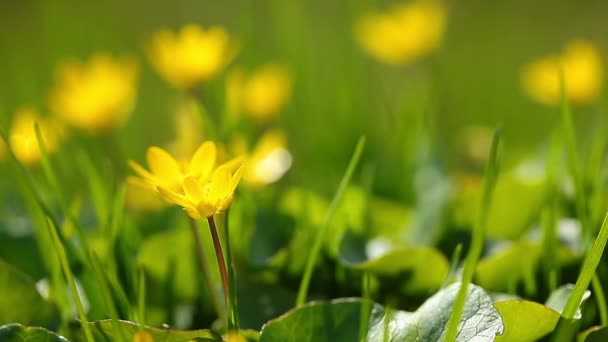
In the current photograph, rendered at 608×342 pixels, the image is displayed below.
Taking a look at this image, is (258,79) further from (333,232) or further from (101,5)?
(101,5)

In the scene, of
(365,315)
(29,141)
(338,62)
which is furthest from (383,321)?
(338,62)

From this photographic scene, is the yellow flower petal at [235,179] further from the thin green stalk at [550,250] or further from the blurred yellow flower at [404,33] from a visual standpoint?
the blurred yellow flower at [404,33]

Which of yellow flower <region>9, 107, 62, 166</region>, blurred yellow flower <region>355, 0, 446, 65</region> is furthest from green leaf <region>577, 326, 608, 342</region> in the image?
blurred yellow flower <region>355, 0, 446, 65</region>

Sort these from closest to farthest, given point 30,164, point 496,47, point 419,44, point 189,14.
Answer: point 30,164 < point 419,44 < point 496,47 < point 189,14

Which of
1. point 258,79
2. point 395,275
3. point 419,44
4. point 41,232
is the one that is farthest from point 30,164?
point 419,44

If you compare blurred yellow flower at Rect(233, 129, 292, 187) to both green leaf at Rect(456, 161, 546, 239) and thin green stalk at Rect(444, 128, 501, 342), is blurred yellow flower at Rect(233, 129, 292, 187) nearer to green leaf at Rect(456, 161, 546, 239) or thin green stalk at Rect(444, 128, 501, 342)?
green leaf at Rect(456, 161, 546, 239)

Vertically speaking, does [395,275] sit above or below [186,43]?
below

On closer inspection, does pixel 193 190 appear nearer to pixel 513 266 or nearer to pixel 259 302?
pixel 259 302
